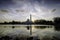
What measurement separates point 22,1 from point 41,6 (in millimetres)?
508

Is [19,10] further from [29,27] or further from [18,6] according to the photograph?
[29,27]

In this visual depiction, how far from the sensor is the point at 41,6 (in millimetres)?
2193

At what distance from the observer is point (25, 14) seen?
2.22 metres

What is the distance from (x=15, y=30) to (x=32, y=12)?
2.08 ft

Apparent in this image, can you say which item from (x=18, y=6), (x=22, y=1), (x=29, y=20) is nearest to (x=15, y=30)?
(x=29, y=20)

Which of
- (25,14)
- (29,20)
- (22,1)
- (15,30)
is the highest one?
(22,1)

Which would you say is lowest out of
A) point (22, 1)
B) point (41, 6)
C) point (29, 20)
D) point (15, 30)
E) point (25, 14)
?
point (15, 30)

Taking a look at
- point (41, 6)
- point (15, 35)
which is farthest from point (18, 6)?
point (15, 35)

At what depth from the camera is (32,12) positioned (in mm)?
2213

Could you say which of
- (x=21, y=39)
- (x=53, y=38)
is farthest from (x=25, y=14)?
(x=53, y=38)

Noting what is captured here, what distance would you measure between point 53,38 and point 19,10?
1119 millimetres

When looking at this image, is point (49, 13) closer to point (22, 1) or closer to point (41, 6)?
point (41, 6)

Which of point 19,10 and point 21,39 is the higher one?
point 19,10

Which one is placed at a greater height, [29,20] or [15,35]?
[29,20]
